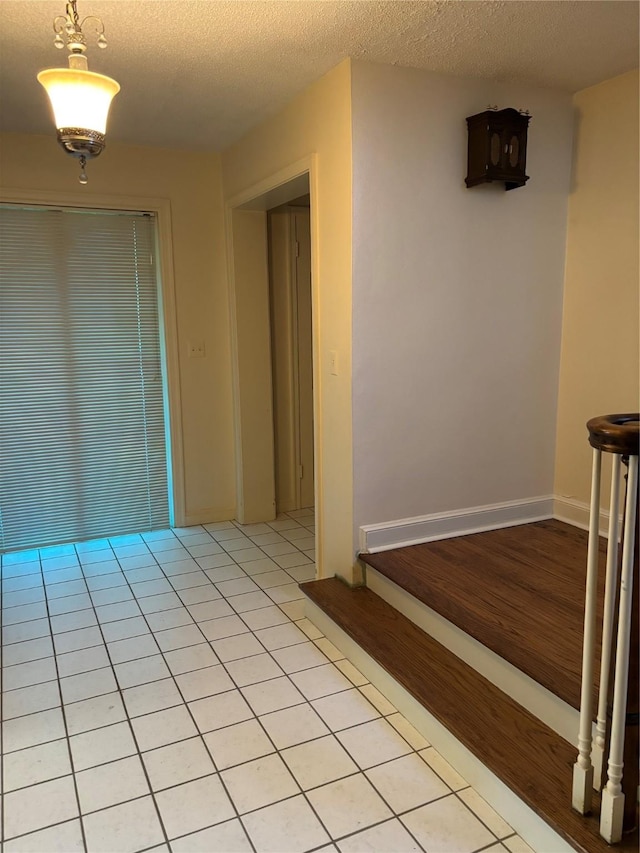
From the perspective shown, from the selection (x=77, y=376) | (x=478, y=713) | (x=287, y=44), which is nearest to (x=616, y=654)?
(x=478, y=713)

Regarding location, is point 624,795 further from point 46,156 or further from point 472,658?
point 46,156

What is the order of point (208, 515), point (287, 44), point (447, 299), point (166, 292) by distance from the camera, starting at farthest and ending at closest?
1. point (208, 515)
2. point (166, 292)
3. point (447, 299)
4. point (287, 44)

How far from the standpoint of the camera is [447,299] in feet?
9.78

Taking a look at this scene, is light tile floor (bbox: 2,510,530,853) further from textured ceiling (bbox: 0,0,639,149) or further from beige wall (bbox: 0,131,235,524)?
textured ceiling (bbox: 0,0,639,149)

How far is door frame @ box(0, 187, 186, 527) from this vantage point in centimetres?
368

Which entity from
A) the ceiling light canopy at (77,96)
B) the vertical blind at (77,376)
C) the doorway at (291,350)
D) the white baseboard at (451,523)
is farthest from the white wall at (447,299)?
the vertical blind at (77,376)

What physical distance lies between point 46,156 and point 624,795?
3.96 meters

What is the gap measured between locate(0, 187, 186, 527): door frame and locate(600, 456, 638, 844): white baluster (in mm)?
3189

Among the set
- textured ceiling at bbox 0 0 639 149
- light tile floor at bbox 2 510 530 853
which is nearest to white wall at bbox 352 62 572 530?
textured ceiling at bbox 0 0 639 149

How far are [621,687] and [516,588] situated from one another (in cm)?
109

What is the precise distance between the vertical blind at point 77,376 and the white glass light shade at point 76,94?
2.02 m

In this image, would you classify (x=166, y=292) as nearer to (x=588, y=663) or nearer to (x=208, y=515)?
(x=208, y=515)

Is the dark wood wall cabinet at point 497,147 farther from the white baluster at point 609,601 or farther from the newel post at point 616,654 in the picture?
the white baluster at point 609,601

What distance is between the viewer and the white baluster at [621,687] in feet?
4.64
